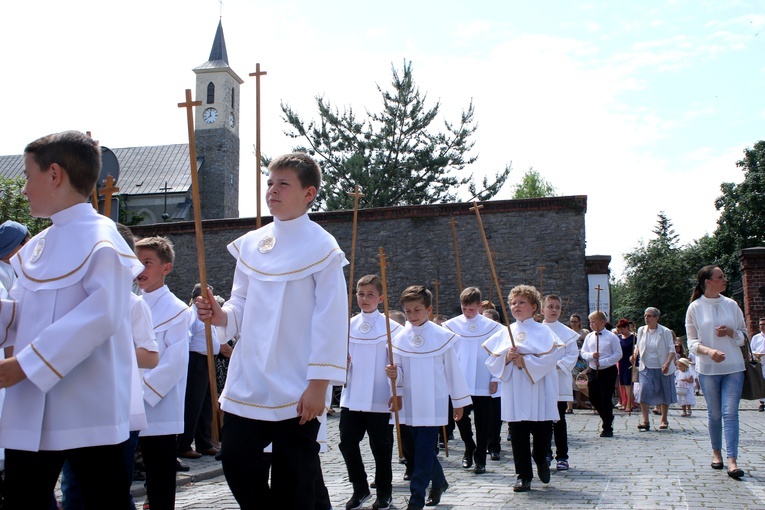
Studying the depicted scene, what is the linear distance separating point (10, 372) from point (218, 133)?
7217cm

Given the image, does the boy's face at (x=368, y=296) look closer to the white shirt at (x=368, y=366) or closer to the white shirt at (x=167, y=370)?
the white shirt at (x=368, y=366)

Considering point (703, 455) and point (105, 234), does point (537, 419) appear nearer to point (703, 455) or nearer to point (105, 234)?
point (703, 455)

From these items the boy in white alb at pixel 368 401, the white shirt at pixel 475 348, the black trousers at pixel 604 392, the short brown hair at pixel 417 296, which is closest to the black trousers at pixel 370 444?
the boy in white alb at pixel 368 401

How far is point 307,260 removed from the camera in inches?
161

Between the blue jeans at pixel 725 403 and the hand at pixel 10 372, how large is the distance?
7.09 m

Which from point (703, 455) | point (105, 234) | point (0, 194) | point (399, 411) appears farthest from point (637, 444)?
point (0, 194)

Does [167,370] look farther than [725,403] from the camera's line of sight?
No

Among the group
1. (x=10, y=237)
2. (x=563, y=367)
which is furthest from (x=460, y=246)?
(x=10, y=237)

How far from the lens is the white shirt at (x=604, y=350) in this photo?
45.5 feet

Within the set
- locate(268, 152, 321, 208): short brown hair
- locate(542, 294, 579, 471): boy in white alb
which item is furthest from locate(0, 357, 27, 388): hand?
locate(542, 294, 579, 471): boy in white alb

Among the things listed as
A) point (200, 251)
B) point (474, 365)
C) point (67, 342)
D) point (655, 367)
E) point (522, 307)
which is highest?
point (200, 251)

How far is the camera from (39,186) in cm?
342

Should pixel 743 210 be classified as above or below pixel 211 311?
→ above

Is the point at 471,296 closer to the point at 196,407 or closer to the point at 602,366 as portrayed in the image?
the point at 196,407
